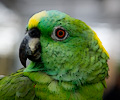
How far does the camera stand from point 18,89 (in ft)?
2.59

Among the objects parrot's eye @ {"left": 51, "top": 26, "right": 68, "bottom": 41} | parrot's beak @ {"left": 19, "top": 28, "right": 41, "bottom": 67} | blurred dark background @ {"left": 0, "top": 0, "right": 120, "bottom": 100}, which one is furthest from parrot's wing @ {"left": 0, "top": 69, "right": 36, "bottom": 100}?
blurred dark background @ {"left": 0, "top": 0, "right": 120, "bottom": 100}

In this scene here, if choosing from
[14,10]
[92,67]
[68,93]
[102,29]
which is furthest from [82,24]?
[14,10]

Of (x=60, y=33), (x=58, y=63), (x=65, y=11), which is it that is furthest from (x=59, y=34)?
(x=65, y=11)

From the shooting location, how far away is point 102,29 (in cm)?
320

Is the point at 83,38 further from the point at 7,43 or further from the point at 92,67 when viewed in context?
the point at 7,43

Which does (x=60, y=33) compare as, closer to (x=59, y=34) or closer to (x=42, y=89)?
(x=59, y=34)

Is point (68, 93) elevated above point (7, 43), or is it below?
below

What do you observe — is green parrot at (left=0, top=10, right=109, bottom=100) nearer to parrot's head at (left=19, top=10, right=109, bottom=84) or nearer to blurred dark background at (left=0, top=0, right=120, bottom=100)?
parrot's head at (left=19, top=10, right=109, bottom=84)

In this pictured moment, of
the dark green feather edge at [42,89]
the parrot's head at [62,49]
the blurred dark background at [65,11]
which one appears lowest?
the dark green feather edge at [42,89]

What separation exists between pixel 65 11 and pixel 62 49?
8.87 ft

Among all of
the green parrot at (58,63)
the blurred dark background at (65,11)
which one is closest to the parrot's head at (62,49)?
the green parrot at (58,63)

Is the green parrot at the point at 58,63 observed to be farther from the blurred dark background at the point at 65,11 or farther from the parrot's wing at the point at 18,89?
the blurred dark background at the point at 65,11

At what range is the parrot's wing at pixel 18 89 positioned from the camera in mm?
767

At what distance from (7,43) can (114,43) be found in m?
2.13
